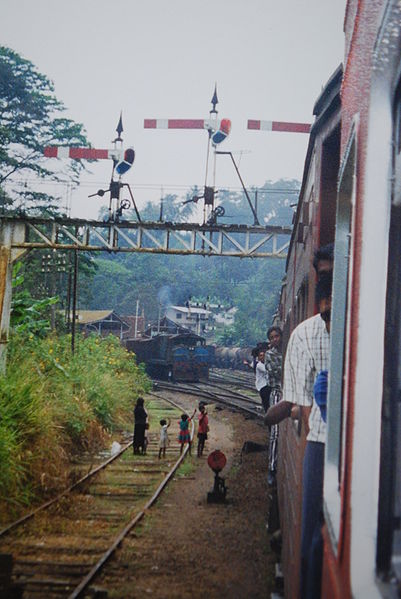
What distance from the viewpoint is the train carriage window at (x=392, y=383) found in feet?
4.58

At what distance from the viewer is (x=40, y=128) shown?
67.1 ft

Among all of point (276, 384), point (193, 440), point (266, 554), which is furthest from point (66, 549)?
point (193, 440)

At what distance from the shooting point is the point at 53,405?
1152cm

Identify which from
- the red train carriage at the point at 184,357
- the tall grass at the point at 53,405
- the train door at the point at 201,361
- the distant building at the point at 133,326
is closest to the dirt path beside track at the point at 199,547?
the tall grass at the point at 53,405

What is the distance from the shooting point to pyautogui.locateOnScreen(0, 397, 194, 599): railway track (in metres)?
5.66

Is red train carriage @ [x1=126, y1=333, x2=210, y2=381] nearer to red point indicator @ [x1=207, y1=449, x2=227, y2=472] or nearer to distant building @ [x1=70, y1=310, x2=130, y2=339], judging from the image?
distant building @ [x1=70, y1=310, x2=130, y2=339]

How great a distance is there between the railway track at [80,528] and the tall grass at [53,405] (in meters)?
0.50

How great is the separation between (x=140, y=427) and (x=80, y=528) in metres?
4.25

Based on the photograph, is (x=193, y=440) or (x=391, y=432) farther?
(x=193, y=440)

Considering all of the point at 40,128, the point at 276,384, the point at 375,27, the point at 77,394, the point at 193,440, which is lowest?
the point at 193,440

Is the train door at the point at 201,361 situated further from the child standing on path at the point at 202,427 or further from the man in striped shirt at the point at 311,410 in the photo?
the man in striped shirt at the point at 311,410

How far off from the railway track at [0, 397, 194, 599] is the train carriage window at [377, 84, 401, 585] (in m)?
4.49

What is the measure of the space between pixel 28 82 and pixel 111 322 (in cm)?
2428

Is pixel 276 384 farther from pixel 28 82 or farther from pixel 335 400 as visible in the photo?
pixel 28 82
